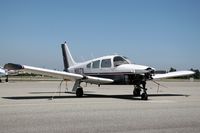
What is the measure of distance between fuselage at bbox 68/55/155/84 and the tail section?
11.5 feet

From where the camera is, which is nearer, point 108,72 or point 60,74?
point 60,74

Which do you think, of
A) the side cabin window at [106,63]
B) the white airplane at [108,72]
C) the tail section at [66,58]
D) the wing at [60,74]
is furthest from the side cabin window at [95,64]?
the tail section at [66,58]

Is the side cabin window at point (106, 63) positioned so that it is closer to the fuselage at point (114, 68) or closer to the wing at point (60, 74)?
the fuselage at point (114, 68)

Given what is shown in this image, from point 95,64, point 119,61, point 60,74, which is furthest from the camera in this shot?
point 95,64

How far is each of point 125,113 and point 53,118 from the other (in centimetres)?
246

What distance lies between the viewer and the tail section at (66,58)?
26294 millimetres

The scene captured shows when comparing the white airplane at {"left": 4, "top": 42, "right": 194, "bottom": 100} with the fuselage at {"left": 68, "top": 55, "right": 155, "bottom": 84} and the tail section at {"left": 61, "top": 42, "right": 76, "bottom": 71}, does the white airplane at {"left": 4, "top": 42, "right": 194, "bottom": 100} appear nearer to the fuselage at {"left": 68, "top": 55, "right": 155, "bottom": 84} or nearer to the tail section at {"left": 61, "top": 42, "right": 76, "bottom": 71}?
the fuselage at {"left": 68, "top": 55, "right": 155, "bottom": 84}

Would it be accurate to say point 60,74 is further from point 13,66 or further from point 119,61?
point 119,61

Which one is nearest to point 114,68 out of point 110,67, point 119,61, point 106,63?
→ point 110,67

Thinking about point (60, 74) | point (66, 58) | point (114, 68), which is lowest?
point (60, 74)

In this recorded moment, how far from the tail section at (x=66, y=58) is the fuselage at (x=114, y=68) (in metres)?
3.50

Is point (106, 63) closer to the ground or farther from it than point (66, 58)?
closer to the ground

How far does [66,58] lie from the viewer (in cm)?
2658

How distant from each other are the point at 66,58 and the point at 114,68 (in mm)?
7178
